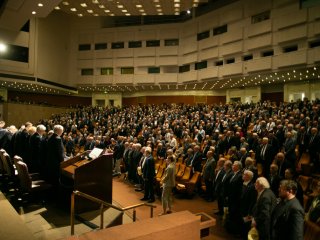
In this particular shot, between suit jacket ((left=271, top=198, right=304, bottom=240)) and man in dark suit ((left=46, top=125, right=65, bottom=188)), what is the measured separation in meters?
3.57

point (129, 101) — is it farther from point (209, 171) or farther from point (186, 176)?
point (209, 171)

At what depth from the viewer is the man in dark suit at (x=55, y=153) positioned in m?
5.14

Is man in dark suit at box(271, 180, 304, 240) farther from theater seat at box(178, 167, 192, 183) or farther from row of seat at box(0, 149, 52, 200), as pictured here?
theater seat at box(178, 167, 192, 183)

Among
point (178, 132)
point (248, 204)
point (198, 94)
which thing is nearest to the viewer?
point (248, 204)

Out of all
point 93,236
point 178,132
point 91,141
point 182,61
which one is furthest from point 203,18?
point 93,236

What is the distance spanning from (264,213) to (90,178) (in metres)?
2.58

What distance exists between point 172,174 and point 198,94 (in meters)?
22.5

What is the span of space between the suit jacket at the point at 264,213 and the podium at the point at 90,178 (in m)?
2.37

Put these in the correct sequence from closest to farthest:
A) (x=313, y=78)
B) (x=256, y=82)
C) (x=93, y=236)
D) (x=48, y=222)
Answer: (x=93, y=236)
(x=48, y=222)
(x=313, y=78)
(x=256, y=82)

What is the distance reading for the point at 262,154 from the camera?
7.85m

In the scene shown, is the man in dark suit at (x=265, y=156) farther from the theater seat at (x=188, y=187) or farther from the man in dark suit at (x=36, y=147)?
the man in dark suit at (x=36, y=147)

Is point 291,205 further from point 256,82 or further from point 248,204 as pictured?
point 256,82

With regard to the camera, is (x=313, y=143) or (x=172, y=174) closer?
(x=172, y=174)

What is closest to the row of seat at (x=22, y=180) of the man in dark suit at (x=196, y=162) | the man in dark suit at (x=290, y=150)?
the man in dark suit at (x=196, y=162)
